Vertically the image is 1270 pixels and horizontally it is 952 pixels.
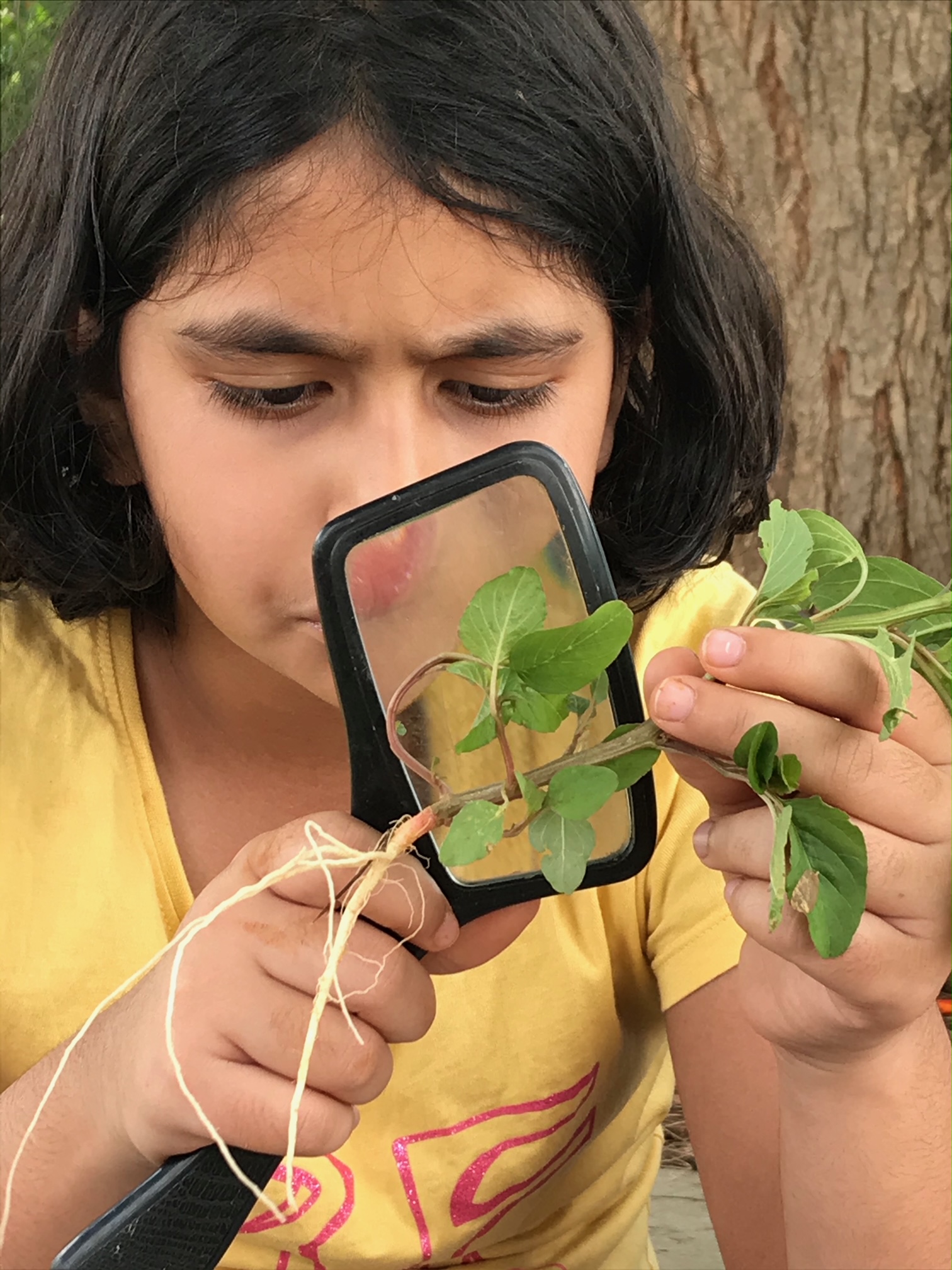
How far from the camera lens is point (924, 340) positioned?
250 centimetres

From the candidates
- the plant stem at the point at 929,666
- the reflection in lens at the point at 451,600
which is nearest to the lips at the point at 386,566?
the reflection in lens at the point at 451,600

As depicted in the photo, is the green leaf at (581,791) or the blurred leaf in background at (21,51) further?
the blurred leaf in background at (21,51)

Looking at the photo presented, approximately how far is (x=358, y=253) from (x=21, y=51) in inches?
69.1

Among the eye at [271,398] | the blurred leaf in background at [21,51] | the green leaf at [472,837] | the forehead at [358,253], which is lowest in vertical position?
the green leaf at [472,837]

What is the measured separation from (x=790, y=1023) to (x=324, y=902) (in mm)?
354

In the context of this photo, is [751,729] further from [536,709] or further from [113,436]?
[113,436]

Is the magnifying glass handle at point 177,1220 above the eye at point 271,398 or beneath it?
beneath

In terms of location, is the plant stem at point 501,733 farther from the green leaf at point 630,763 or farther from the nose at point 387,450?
the nose at point 387,450

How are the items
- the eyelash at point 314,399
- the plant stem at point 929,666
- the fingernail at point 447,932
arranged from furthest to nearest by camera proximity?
1. the eyelash at point 314,399
2. the fingernail at point 447,932
3. the plant stem at point 929,666

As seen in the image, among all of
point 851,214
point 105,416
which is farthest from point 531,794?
point 851,214

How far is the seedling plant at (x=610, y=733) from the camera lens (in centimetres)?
75

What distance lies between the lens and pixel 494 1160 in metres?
1.40

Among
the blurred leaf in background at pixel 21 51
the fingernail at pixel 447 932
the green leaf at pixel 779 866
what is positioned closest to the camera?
the green leaf at pixel 779 866

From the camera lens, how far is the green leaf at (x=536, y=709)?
0.79 m
